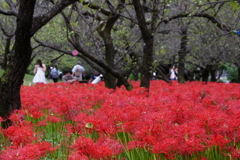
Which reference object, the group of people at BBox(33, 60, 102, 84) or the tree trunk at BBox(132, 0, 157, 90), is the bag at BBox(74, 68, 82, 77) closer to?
the group of people at BBox(33, 60, 102, 84)

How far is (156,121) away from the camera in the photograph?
249 cm

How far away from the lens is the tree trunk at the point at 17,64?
14.5 ft

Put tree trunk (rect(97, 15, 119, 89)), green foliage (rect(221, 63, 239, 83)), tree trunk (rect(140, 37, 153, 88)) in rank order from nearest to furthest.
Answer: tree trunk (rect(140, 37, 153, 88)), tree trunk (rect(97, 15, 119, 89)), green foliage (rect(221, 63, 239, 83))

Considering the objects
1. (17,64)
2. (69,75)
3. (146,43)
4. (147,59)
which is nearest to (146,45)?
(146,43)

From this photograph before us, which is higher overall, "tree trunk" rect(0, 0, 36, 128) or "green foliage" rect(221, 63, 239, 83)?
"green foliage" rect(221, 63, 239, 83)

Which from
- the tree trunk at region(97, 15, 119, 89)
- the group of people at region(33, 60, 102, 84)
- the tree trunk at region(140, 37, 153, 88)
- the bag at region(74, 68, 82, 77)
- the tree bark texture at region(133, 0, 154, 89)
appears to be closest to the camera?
the tree bark texture at region(133, 0, 154, 89)

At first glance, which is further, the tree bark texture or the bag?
the bag

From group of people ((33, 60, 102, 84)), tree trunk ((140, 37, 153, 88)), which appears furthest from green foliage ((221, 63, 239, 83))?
tree trunk ((140, 37, 153, 88))

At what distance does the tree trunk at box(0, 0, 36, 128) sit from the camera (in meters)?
4.42

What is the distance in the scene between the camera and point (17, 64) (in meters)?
4.62

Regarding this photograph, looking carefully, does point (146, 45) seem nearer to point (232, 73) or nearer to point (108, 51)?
point (108, 51)

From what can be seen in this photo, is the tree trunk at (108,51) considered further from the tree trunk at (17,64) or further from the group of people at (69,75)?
the tree trunk at (17,64)

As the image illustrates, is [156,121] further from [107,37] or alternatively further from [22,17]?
[107,37]

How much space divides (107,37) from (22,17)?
20.0 ft
